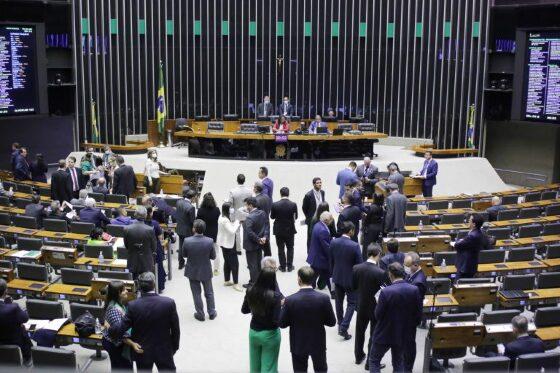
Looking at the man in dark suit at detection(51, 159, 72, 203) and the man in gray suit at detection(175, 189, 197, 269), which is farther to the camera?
the man in dark suit at detection(51, 159, 72, 203)

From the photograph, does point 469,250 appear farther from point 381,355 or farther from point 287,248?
point 287,248

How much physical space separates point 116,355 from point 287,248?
4.94m

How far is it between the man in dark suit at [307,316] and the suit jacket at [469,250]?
320 centimetres

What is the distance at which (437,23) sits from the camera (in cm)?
2003

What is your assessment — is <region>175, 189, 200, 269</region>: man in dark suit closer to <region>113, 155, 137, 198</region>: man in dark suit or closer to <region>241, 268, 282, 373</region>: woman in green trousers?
<region>113, 155, 137, 198</region>: man in dark suit

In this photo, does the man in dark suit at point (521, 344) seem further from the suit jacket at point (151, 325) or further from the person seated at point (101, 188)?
the person seated at point (101, 188)

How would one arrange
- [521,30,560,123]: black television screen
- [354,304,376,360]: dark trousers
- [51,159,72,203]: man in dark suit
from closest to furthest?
[354,304,376,360]: dark trousers, [51,159,72,203]: man in dark suit, [521,30,560,123]: black television screen

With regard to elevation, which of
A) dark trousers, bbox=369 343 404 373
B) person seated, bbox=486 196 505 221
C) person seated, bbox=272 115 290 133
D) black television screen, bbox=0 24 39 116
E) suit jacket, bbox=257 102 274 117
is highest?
black television screen, bbox=0 24 39 116

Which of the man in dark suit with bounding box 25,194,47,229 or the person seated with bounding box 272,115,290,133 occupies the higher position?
the person seated with bounding box 272,115,290,133

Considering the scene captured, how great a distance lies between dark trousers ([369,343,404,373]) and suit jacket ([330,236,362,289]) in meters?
1.28

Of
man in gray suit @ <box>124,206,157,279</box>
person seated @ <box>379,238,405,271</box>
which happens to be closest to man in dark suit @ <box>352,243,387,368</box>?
person seated @ <box>379,238,405,271</box>

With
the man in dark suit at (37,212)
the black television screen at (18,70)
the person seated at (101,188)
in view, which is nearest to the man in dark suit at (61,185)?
the person seated at (101,188)

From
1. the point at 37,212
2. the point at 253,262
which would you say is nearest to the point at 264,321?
the point at 253,262

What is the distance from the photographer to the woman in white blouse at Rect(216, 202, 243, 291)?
921 cm
